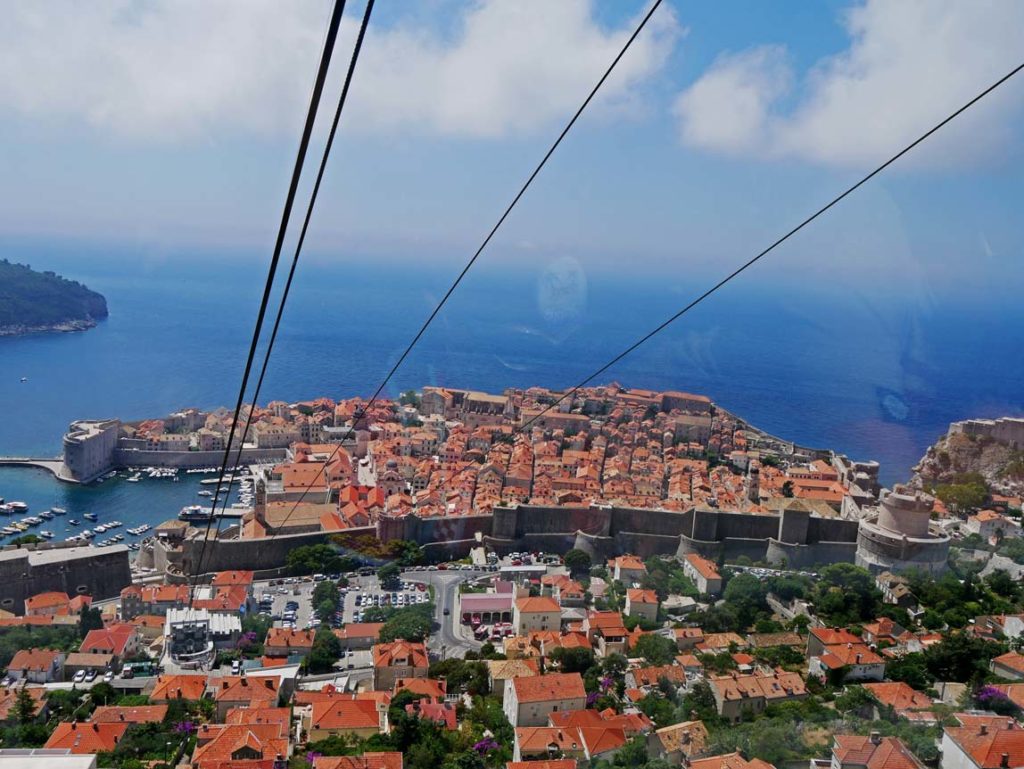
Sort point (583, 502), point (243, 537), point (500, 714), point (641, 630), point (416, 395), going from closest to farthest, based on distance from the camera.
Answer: point (500, 714) < point (641, 630) < point (243, 537) < point (583, 502) < point (416, 395)

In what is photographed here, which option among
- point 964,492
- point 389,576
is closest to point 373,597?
point 389,576

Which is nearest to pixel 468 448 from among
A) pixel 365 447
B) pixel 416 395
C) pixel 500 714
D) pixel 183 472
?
pixel 365 447

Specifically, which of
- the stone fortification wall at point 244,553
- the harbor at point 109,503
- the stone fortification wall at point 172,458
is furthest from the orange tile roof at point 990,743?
the stone fortification wall at point 172,458

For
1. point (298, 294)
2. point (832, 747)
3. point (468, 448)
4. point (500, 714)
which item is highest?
point (298, 294)

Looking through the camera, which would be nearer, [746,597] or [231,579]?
[746,597]

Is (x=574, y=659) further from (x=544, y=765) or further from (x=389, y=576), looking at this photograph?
(x=389, y=576)

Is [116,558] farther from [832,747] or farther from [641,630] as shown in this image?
[832,747]
